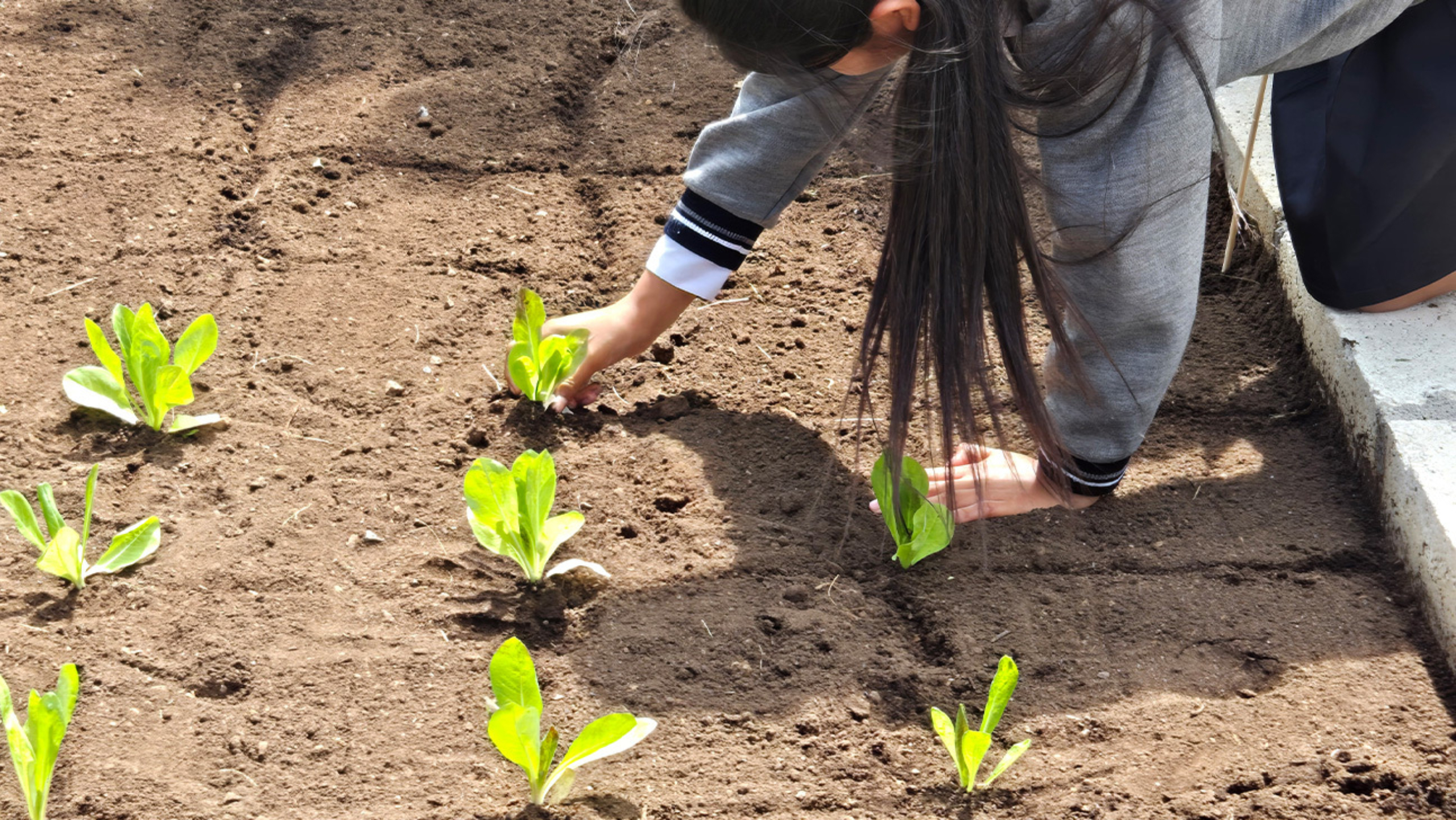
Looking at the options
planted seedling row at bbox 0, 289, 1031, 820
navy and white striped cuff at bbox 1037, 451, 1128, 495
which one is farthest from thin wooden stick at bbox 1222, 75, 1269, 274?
planted seedling row at bbox 0, 289, 1031, 820

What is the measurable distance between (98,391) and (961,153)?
1.49 metres

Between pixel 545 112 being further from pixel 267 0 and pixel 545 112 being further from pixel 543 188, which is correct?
pixel 267 0

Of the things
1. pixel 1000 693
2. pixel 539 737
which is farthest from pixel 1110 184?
pixel 539 737

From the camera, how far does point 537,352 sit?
2.03 meters

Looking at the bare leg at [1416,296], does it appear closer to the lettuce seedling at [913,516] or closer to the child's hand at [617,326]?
the lettuce seedling at [913,516]

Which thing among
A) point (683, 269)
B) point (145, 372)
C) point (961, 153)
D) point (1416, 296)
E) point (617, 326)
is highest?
point (961, 153)

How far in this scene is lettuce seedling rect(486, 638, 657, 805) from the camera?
1.40 meters

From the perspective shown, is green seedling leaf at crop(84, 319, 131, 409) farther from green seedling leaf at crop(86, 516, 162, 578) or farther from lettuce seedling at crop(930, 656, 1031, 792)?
lettuce seedling at crop(930, 656, 1031, 792)

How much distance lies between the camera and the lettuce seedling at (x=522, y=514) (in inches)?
66.2

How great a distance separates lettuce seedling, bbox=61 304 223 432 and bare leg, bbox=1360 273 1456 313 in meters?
1.94

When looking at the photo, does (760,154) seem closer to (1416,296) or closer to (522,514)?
(522,514)

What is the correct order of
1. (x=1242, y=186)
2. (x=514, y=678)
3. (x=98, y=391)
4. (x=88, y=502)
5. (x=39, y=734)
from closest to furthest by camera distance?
(x=39, y=734)
(x=514, y=678)
(x=88, y=502)
(x=98, y=391)
(x=1242, y=186)

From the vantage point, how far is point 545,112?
2.87 m

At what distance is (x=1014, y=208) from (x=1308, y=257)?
1086mm
